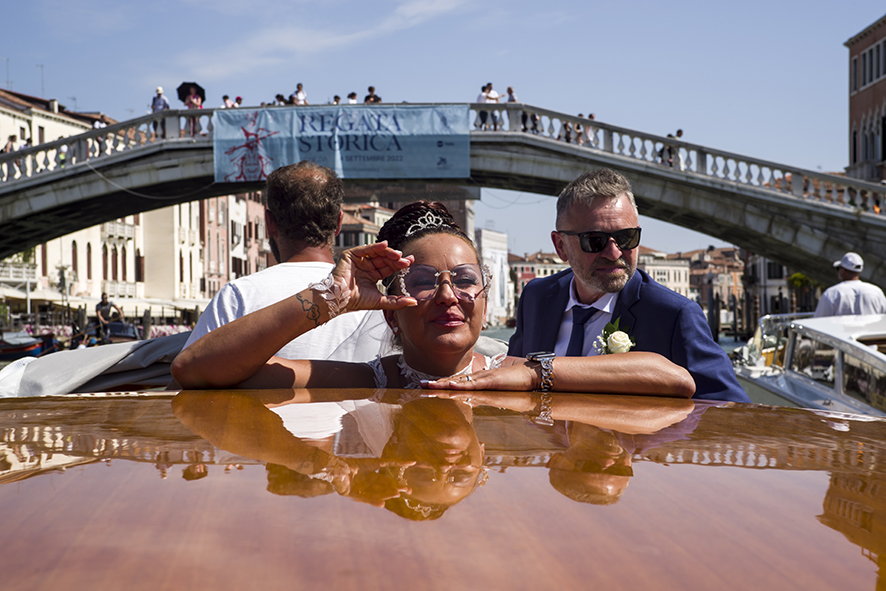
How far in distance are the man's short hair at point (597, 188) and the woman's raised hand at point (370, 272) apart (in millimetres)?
951

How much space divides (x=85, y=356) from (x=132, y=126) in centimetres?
1809

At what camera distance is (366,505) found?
598 mm

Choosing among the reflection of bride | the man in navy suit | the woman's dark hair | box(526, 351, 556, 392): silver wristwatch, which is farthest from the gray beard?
the reflection of bride

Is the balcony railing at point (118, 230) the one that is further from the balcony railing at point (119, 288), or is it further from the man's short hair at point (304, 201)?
the man's short hair at point (304, 201)

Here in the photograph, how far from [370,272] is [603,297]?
0.92 meters

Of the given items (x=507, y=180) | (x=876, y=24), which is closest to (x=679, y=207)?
(x=507, y=180)

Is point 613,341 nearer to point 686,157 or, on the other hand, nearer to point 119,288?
point 686,157

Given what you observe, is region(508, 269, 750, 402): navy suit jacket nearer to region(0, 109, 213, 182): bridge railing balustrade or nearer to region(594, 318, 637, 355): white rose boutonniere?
region(594, 318, 637, 355): white rose boutonniere

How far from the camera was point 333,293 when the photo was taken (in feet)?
4.81

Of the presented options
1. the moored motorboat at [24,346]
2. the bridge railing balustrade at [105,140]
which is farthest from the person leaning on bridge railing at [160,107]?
the moored motorboat at [24,346]

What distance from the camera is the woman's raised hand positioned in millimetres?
1471

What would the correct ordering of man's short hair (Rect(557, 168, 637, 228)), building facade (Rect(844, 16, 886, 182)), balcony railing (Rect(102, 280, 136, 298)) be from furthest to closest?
balcony railing (Rect(102, 280, 136, 298)) → building facade (Rect(844, 16, 886, 182)) → man's short hair (Rect(557, 168, 637, 228))

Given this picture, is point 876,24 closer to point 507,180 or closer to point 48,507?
point 507,180

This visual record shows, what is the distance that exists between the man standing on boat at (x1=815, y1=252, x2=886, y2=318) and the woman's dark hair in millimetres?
4689
